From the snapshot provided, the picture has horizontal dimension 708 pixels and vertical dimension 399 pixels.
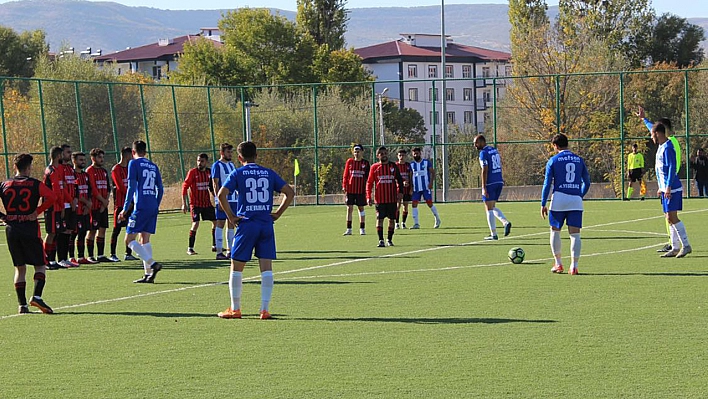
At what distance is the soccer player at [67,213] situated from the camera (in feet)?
58.3

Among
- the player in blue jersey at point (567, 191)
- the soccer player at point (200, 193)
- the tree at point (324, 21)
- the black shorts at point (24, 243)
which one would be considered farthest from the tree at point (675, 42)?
the black shorts at point (24, 243)

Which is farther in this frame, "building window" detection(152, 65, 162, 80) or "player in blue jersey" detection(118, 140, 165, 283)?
"building window" detection(152, 65, 162, 80)

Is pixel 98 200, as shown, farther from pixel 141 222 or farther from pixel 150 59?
pixel 150 59

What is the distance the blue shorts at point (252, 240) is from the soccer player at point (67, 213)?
7.55 meters

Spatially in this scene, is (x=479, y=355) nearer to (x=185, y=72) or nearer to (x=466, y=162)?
(x=466, y=162)

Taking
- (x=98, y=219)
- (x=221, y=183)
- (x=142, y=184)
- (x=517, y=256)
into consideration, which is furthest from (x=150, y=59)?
(x=517, y=256)

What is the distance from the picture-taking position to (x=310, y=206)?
38.6 m

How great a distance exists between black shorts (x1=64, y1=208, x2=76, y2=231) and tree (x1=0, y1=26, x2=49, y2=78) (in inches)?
2764

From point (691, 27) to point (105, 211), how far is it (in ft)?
248

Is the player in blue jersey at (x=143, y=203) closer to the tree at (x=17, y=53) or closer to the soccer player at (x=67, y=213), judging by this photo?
the soccer player at (x=67, y=213)

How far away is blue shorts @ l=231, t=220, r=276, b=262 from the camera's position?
434 inches

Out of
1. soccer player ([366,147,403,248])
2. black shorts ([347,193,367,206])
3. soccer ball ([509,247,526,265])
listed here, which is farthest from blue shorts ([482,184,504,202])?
soccer ball ([509,247,526,265])

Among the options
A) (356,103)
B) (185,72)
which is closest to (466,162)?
(356,103)

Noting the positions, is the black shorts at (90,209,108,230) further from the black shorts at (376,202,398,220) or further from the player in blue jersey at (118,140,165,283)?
the black shorts at (376,202,398,220)
